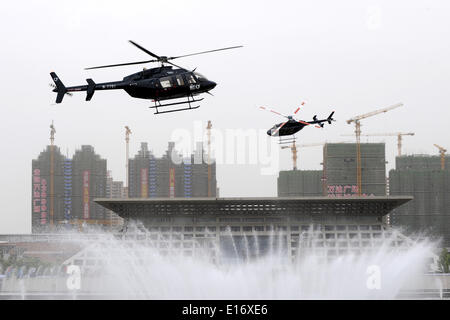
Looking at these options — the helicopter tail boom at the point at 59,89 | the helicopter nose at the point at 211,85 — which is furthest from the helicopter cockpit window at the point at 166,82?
the helicopter tail boom at the point at 59,89

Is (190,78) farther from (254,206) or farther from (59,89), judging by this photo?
(254,206)

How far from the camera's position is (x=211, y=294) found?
3135 inches

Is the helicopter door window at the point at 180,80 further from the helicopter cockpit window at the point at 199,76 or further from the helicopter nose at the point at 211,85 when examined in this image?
the helicopter nose at the point at 211,85

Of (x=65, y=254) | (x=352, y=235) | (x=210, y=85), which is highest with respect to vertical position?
(x=210, y=85)

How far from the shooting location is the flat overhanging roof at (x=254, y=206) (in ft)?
310

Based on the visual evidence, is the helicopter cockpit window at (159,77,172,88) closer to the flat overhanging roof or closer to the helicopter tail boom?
the helicopter tail boom

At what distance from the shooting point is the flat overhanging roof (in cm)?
9444

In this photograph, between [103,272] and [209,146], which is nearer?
[103,272]

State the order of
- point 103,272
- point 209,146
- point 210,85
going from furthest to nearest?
point 209,146 < point 103,272 < point 210,85

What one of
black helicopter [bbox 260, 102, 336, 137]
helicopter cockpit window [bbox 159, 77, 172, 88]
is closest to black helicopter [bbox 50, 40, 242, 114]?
helicopter cockpit window [bbox 159, 77, 172, 88]
